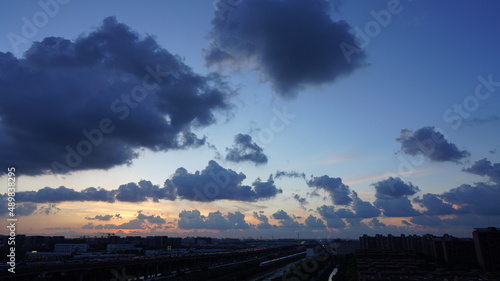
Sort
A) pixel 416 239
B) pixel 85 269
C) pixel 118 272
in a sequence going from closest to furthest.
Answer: pixel 85 269 < pixel 118 272 < pixel 416 239

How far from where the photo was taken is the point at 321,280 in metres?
112

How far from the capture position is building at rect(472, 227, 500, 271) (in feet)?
294

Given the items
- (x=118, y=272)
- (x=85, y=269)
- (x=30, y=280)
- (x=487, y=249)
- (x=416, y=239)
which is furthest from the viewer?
(x=416, y=239)

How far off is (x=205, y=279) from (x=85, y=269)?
37.0 meters

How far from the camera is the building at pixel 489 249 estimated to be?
89.5 m

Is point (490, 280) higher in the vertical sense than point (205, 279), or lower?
higher

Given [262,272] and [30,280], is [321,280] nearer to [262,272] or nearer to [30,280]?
[262,272]

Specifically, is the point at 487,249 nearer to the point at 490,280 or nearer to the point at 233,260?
the point at 490,280

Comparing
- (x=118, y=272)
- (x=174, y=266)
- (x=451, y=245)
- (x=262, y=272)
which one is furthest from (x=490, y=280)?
(x=174, y=266)

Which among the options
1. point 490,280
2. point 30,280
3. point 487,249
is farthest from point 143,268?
point 487,249

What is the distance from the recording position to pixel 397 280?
49156 mm

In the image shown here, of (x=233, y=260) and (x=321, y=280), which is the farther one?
(x=233, y=260)

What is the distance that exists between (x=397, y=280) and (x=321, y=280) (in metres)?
68.9

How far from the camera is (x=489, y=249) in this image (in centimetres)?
9081
